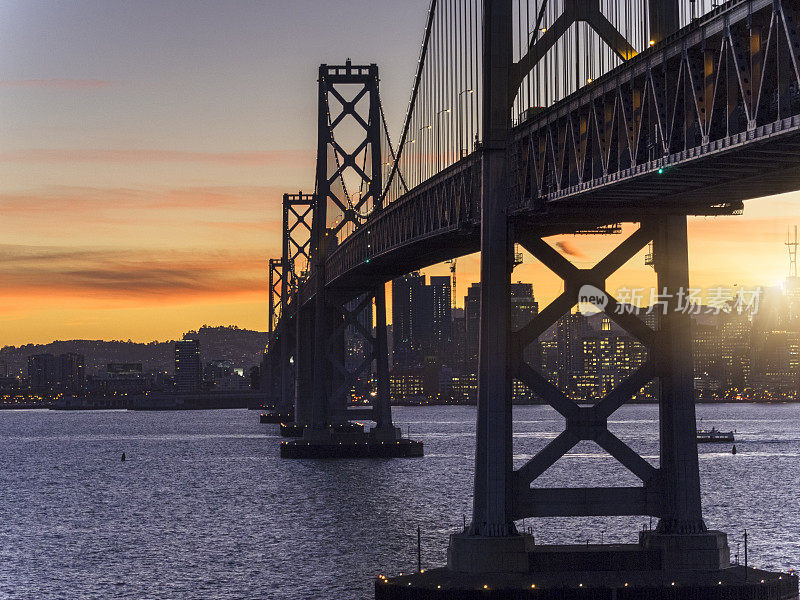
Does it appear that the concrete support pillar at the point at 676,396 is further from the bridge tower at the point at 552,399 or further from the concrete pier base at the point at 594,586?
the concrete pier base at the point at 594,586

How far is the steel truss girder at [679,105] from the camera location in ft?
69.4

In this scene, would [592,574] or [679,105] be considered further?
[592,574]

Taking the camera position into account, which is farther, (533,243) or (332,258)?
(332,258)

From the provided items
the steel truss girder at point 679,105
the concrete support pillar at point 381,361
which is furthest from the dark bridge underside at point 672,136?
the concrete support pillar at point 381,361

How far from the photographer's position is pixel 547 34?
33250 millimetres

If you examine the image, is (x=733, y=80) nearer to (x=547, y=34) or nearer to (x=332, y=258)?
(x=547, y=34)

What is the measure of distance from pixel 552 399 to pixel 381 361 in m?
56.3

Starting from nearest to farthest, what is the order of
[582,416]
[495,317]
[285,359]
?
[495,317] < [582,416] < [285,359]

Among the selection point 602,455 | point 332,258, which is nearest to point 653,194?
point 332,258

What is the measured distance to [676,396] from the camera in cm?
3303

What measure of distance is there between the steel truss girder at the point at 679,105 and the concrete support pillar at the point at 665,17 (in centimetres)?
326

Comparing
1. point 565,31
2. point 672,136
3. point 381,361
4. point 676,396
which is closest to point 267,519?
point 381,361

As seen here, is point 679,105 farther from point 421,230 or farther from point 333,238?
point 333,238

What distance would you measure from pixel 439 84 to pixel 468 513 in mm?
23123
